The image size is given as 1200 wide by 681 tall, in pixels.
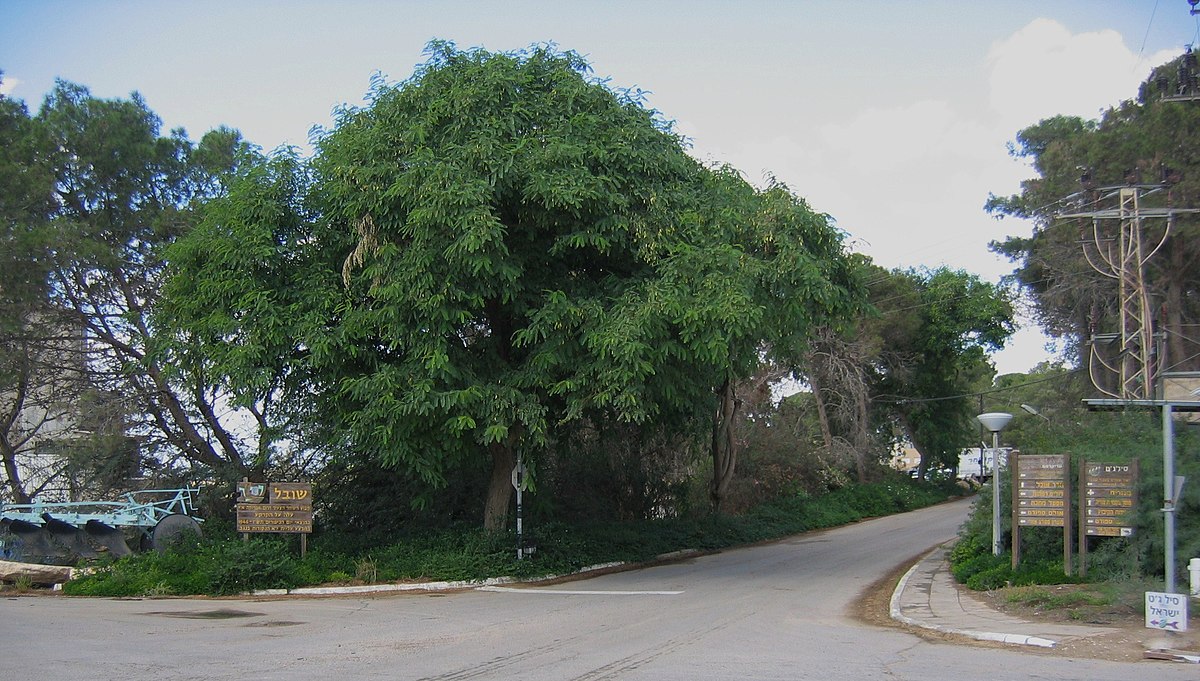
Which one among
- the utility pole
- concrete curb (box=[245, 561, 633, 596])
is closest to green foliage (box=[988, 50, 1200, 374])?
the utility pole

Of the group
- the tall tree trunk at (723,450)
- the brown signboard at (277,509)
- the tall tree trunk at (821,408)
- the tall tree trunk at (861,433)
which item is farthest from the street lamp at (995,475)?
the tall tree trunk at (861,433)

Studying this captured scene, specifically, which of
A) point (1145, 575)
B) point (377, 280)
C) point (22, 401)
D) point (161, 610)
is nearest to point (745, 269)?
point (377, 280)

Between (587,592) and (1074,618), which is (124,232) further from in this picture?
(1074,618)

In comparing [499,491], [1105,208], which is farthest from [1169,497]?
[1105,208]

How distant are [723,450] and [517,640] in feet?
69.6

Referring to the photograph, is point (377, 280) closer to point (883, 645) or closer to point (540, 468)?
point (540, 468)

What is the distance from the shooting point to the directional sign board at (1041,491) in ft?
53.9

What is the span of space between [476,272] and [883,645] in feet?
29.6

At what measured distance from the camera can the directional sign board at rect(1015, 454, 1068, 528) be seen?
16.4 metres

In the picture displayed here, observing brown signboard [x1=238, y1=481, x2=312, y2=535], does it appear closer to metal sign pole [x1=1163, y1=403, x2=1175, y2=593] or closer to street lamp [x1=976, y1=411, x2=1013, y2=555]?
street lamp [x1=976, y1=411, x2=1013, y2=555]

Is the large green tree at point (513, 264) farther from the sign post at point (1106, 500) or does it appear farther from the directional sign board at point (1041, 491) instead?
the sign post at point (1106, 500)

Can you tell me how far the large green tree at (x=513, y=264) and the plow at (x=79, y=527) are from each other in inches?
212

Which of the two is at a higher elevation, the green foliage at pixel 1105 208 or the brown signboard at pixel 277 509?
the green foliage at pixel 1105 208

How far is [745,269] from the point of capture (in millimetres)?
17328
